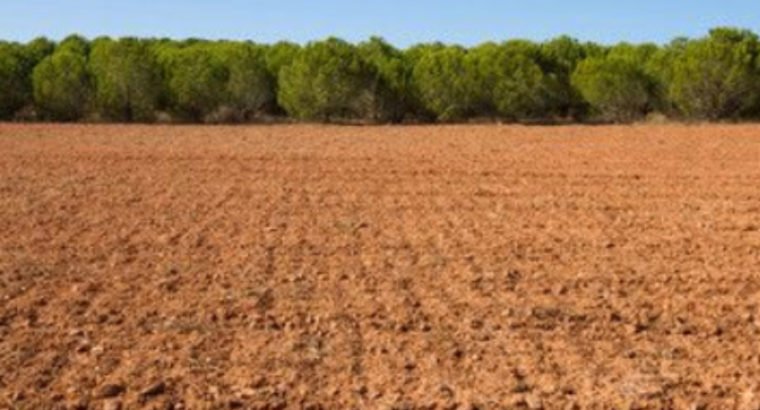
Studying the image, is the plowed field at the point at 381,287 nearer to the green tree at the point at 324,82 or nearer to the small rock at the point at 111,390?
the small rock at the point at 111,390

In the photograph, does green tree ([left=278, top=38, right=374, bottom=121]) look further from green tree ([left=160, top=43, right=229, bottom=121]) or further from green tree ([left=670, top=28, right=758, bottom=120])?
green tree ([left=670, top=28, right=758, bottom=120])

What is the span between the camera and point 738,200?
13188mm

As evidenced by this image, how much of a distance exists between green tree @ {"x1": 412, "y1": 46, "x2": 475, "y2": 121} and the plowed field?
1633cm

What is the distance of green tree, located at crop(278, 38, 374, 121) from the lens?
32.8 metres

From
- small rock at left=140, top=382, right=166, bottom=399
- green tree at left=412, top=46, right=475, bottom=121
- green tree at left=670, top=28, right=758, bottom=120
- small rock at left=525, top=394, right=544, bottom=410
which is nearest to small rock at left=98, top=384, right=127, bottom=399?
small rock at left=140, top=382, right=166, bottom=399

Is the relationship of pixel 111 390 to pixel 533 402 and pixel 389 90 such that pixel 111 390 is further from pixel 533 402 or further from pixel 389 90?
pixel 389 90

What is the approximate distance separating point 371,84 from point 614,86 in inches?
269

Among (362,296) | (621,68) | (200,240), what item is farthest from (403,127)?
(362,296)

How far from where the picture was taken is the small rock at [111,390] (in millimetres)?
5863

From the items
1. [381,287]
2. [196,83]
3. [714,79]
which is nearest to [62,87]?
[196,83]

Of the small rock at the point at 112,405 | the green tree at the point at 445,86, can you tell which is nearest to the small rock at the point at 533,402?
the small rock at the point at 112,405

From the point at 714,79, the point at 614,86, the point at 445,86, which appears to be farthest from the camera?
the point at 445,86

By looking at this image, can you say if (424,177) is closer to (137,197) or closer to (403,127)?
(137,197)

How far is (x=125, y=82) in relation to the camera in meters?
32.9
